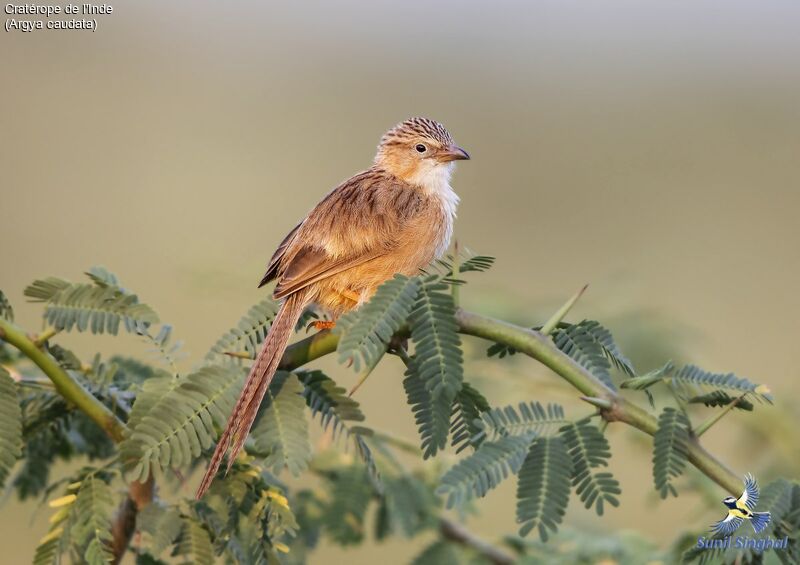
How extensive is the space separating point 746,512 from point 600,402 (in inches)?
14.3

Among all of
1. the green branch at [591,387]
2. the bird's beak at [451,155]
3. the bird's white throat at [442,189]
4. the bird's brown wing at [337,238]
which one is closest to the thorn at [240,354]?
the green branch at [591,387]

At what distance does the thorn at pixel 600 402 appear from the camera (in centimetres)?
167

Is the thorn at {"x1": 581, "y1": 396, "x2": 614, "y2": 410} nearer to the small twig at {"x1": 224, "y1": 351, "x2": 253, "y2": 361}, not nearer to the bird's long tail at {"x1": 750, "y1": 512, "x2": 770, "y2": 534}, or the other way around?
the bird's long tail at {"x1": 750, "y1": 512, "x2": 770, "y2": 534}

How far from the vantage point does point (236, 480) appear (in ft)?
6.76

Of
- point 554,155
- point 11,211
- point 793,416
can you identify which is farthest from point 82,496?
point 554,155

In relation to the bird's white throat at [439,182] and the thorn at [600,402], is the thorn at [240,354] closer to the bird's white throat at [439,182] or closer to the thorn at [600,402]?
the thorn at [600,402]

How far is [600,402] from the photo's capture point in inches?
66.1

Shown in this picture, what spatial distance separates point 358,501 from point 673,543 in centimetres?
87

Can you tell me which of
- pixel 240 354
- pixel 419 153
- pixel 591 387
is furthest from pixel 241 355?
pixel 419 153

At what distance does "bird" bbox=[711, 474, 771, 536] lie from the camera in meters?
1.74

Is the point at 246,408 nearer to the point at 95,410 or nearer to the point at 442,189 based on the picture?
the point at 95,410

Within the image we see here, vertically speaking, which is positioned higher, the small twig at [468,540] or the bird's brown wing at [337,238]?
the bird's brown wing at [337,238]

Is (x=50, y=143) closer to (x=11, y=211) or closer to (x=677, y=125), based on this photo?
(x=11, y=211)

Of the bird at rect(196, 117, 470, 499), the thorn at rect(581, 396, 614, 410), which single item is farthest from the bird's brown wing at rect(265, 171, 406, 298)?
the thorn at rect(581, 396, 614, 410)
